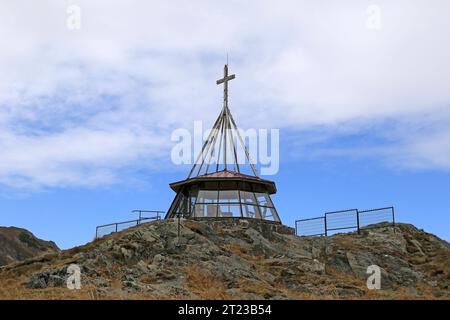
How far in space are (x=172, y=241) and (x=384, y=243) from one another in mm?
15010

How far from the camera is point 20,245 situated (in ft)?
341

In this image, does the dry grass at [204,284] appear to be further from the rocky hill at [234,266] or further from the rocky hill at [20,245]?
the rocky hill at [20,245]

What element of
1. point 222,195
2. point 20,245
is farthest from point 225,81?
point 20,245

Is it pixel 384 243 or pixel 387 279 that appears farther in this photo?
pixel 384 243

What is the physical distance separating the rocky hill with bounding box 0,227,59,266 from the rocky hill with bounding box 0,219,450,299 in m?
72.8

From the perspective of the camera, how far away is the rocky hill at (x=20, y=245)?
9890cm

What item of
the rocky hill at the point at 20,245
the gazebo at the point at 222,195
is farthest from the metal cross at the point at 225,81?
the rocky hill at the point at 20,245

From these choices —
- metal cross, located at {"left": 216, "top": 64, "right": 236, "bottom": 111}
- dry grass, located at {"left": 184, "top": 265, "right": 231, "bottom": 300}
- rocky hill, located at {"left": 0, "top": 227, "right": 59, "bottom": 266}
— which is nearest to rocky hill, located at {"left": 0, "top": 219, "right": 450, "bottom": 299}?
dry grass, located at {"left": 184, "top": 265, "right": 231, "bottom": 300}

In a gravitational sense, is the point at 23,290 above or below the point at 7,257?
below
